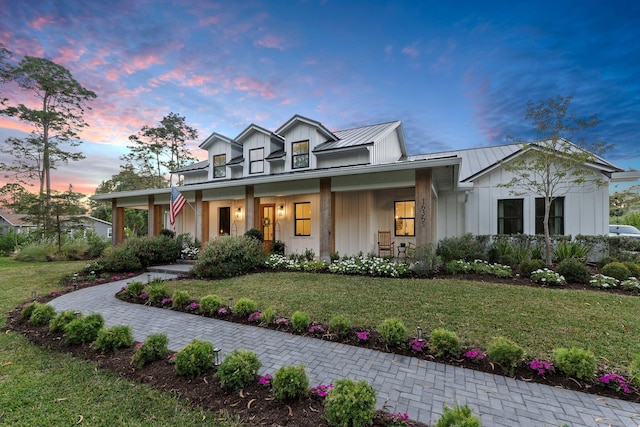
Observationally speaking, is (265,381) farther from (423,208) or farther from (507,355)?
(423,208)

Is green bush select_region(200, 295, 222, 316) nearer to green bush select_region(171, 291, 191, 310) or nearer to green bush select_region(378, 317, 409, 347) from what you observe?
green bush select_region(171, 291, 191, 310)

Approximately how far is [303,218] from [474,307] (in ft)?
26.2

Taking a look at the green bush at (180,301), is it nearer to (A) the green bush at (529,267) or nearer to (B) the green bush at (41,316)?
(B) the green bush at (41,316)

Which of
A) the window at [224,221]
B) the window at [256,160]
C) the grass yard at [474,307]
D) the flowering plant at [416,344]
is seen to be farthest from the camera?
the window at [224,221]

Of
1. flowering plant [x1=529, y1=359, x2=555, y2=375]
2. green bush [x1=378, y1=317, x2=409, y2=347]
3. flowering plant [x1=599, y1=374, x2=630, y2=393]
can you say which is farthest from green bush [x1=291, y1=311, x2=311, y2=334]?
flowering plant [x1=599, y1=374, x2=630, y2=393]

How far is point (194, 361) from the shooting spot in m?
2.74

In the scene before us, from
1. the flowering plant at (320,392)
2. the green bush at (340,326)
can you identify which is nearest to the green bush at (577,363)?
the green bush at (340,326)

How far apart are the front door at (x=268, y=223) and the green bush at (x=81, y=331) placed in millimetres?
8640

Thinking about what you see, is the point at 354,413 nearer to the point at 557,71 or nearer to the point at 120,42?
the point at 120,42

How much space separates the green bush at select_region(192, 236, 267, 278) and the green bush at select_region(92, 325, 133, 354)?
454 cm

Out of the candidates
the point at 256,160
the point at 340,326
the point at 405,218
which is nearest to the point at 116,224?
the point at 256,160

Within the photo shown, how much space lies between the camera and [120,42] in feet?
28.3

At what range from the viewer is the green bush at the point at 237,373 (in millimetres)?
2498

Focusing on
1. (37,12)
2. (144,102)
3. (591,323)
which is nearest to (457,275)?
(591,323)
